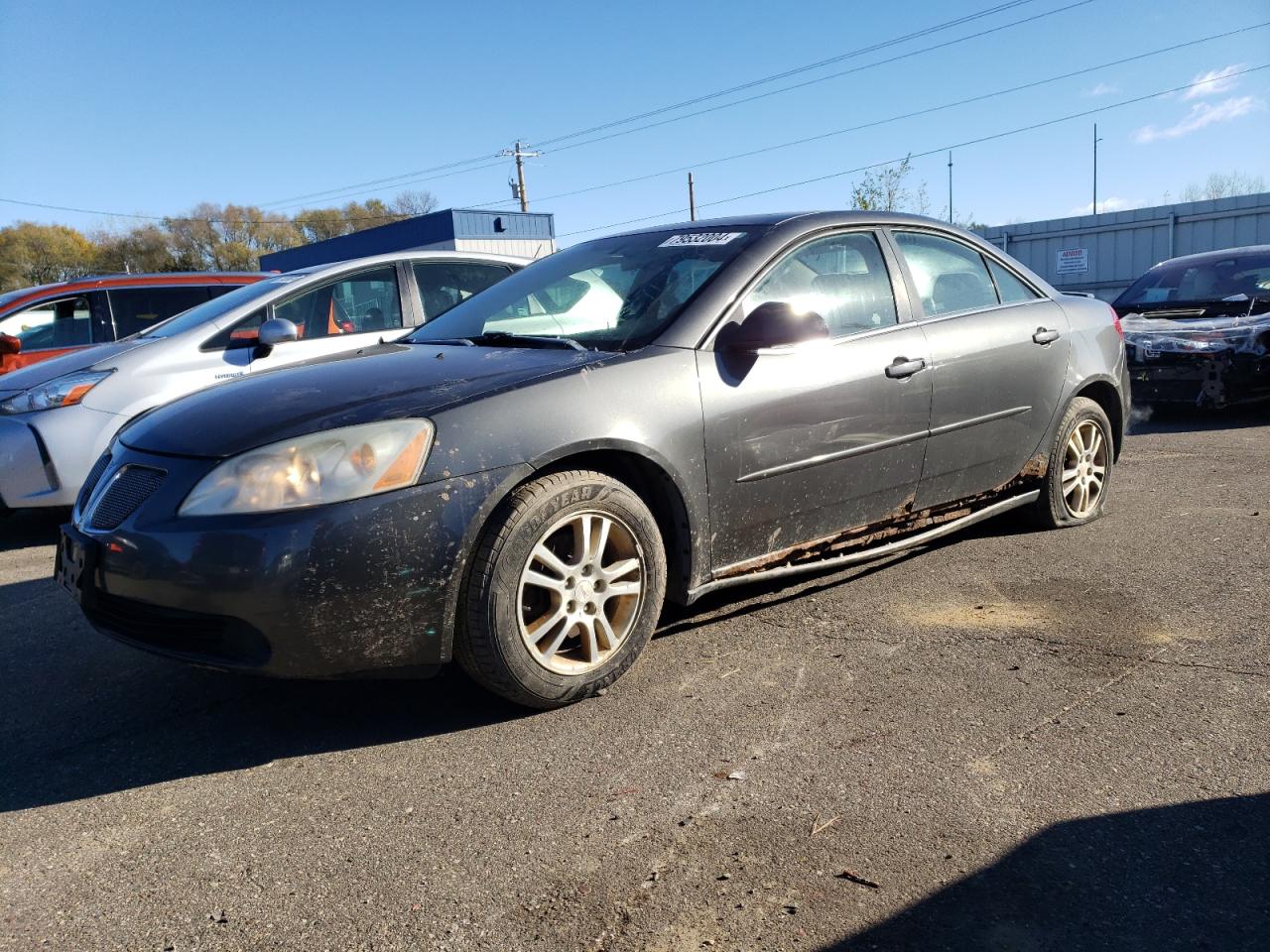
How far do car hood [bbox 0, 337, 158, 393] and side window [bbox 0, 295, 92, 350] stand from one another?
2539mm

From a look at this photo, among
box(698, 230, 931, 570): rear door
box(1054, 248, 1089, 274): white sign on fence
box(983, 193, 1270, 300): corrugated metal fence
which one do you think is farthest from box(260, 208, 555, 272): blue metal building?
box(698, 230, 931, 570): rear door

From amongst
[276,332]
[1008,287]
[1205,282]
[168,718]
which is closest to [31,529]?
[276,332]

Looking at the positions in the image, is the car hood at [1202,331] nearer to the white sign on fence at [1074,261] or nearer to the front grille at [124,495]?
the front grille at [124,495]

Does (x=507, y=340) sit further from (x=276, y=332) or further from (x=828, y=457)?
(x=276, y=332)

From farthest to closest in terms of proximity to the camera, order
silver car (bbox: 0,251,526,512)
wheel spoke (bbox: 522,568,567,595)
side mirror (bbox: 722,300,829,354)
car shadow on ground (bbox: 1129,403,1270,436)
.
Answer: car shadow on ground (bbox: 1129,403,1270,436)
silver car (bbox: 0,251,526,512)
side mirror (bbox: 722,300,829,354)
wheel spoke (bbox: 522,568,567,595)

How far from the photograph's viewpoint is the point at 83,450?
18.4 feet

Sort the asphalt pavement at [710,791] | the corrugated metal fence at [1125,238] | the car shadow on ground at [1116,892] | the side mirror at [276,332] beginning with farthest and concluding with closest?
1. the corrugated metal fence at [1125,238]
2. the side mirror at [276,332]
3. the asphalt pavement at [710,791]
4. the car shadow on ground at [1116,892]

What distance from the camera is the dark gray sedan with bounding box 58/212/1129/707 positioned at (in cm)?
271

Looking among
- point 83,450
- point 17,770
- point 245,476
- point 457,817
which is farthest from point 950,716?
point 83,450

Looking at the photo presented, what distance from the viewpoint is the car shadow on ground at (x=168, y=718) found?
9.20 ft

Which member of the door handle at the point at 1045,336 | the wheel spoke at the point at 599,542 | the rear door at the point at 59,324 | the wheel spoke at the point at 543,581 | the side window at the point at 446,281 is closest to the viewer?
the wheel spoke at the point at 543,581

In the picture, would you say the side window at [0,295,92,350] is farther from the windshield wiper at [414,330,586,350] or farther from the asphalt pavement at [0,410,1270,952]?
the windshield wiper at [414,330,586,350]

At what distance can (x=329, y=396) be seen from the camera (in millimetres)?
3029

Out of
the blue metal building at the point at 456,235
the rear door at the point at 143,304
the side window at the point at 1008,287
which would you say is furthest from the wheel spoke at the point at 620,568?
the blue metal building at the point at 456,235
